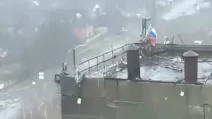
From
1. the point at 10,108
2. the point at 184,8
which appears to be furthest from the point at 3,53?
the point at 184,8

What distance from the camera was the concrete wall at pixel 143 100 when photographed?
6867mm

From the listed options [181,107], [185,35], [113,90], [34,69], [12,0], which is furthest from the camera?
[12,0]

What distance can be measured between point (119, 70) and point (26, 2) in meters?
23.9

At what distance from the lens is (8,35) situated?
93.7 ft

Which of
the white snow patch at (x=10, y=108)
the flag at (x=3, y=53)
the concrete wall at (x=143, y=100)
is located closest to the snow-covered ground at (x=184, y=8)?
the flag at (x=3, y=53)

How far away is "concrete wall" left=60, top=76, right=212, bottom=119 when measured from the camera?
22.5ft

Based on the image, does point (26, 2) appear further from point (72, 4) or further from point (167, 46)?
point (167, 46)

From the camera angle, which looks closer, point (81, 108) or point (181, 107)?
point (181, 107)

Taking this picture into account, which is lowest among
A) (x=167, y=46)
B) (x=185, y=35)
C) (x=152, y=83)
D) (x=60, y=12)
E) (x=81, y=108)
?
(x=81, y=108)

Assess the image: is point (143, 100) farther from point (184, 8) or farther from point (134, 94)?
point (184, 8)

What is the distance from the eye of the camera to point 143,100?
7320 millimetres

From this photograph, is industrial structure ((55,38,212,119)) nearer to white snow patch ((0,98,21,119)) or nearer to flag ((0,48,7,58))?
white snow patch ((0,98,21,119))

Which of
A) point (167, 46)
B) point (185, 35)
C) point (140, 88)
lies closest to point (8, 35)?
point (185, 35)

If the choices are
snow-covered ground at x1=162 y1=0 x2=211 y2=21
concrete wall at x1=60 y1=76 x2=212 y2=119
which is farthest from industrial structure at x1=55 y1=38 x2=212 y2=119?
snow-covered ground at x1=162 y1=0 x2=211 y2=21
